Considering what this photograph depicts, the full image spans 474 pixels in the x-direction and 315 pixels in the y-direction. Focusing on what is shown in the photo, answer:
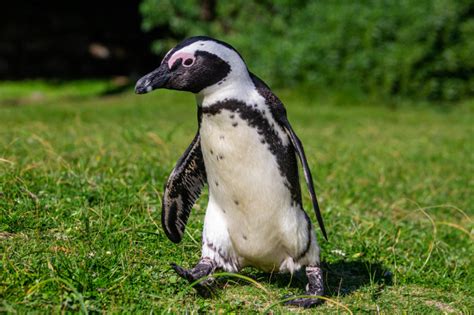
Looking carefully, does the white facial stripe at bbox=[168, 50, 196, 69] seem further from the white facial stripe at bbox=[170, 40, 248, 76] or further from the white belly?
the white belly

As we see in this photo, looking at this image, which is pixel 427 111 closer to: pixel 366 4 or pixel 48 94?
pixel 366 4

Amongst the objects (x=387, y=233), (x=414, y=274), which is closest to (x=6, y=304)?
(x=414, y=274)

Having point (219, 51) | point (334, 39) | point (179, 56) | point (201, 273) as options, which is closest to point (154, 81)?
point (179, 56)

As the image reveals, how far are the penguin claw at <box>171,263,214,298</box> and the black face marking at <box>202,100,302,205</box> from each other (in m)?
0.64

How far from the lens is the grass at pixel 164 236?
3.42 metres

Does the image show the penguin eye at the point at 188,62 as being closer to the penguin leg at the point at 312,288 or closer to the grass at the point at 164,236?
the grass at the point at 164,236

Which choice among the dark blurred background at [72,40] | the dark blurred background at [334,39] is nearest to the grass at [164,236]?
the dark blurred background at [334,39]

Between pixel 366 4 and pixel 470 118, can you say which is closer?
pixel 470 118

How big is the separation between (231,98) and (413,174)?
4.64 metres

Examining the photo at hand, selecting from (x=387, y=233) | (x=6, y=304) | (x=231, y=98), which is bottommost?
(x=387, y=233)

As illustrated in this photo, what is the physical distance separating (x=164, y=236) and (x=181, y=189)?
0.48m

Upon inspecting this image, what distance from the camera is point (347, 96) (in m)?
14.5

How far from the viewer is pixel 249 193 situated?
141 inches

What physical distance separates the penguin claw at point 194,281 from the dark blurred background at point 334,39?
11227 mm
